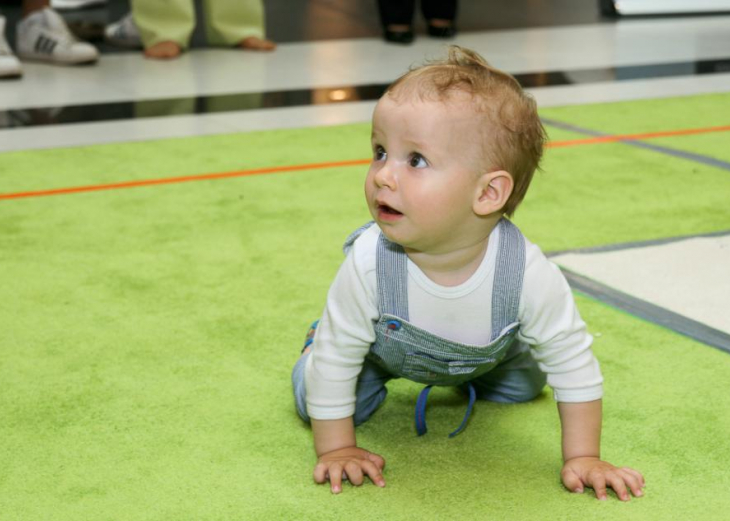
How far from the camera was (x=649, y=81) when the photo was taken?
11.2 feet

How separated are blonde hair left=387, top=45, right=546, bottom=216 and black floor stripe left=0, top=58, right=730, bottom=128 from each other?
2.02 metres

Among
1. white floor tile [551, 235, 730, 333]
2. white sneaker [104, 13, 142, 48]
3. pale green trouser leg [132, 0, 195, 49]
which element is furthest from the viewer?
white sneaker [104, 13, 142, 48]

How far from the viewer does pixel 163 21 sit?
393 cm

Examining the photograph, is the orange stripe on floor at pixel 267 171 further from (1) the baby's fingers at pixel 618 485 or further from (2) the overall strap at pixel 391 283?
(1) the baby's fingers at pixel 618 485

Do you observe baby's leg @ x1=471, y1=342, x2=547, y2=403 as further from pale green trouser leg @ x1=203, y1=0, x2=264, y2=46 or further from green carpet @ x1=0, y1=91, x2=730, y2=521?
pale green trouser leg @ x1=203, y1=0, x2=264, y2=46

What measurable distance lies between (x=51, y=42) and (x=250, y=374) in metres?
2.64

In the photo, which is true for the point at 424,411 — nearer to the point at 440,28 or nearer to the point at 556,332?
the point at 556,332

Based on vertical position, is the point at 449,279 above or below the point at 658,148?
above

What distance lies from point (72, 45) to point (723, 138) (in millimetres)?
2178

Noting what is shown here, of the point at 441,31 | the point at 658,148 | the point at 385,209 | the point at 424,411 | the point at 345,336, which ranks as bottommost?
the point at 441,31

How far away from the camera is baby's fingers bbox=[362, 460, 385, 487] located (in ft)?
3.72

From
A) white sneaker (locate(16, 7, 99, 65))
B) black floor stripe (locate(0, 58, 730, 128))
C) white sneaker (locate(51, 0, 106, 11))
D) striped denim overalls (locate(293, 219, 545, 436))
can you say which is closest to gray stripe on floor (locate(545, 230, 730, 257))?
striped denim overalls (locate(293, 219, 545, 436))

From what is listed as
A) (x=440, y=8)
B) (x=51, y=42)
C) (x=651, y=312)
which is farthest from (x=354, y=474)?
(x=440, y=8)

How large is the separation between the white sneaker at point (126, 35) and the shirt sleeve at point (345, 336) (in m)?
3.22
